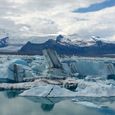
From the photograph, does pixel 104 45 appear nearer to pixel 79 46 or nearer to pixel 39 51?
pixel 79 46

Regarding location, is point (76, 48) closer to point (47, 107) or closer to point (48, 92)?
point (48, 92)

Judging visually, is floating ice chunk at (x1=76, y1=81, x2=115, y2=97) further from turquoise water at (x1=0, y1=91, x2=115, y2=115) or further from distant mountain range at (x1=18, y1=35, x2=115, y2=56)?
distant mountain range at (x1=18, y1=35, x2=115, y2=56)

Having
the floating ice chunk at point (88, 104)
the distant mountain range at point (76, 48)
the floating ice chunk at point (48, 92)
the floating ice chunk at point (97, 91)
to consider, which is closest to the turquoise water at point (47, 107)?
the floating ice chunk at point (88, 104)

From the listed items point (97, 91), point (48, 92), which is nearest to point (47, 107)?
point (48, 92)

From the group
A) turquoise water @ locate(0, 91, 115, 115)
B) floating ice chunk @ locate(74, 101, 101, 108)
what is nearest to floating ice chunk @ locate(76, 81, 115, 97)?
turquoise water @ locate(0, 91, 115, 115)

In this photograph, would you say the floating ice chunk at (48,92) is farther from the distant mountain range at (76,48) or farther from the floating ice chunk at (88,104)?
the distant mountain range at (76,48)

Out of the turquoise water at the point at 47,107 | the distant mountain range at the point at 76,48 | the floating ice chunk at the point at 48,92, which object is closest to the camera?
the turquoise water at the point at 47,107
